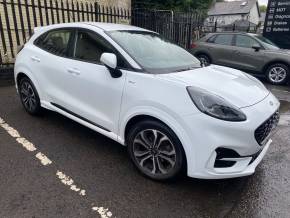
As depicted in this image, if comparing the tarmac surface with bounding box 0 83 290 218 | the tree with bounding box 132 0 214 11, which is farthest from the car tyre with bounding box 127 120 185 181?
→ the tree with bounding box 132 0 214 11

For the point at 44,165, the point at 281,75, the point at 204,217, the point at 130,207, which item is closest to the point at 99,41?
the point at 44,165

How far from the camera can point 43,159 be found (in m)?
3.41

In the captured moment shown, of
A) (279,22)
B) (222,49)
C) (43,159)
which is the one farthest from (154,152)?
(279,22)

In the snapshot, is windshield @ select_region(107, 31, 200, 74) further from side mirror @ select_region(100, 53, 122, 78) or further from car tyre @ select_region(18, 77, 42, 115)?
car tyre @ select_region(18, 77, 42, 115)

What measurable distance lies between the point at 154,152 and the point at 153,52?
1308 mm

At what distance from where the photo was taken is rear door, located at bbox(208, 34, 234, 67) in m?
9.23

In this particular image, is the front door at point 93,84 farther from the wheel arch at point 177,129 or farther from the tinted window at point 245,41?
the tinted window at point 245,41

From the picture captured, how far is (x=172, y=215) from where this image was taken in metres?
2.59

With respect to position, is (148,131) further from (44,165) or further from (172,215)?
(44,165)

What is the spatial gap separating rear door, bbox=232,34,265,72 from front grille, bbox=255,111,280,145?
620 centimetres

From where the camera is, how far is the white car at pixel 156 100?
2588mm

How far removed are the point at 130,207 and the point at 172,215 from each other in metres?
0.41

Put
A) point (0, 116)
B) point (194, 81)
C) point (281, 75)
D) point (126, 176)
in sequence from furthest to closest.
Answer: point (281, 75), point (0, 116), point (126, 176), point (194, 81)

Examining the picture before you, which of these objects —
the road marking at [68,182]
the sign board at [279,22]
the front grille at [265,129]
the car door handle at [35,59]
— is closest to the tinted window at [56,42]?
the car door handle at [35,59]
